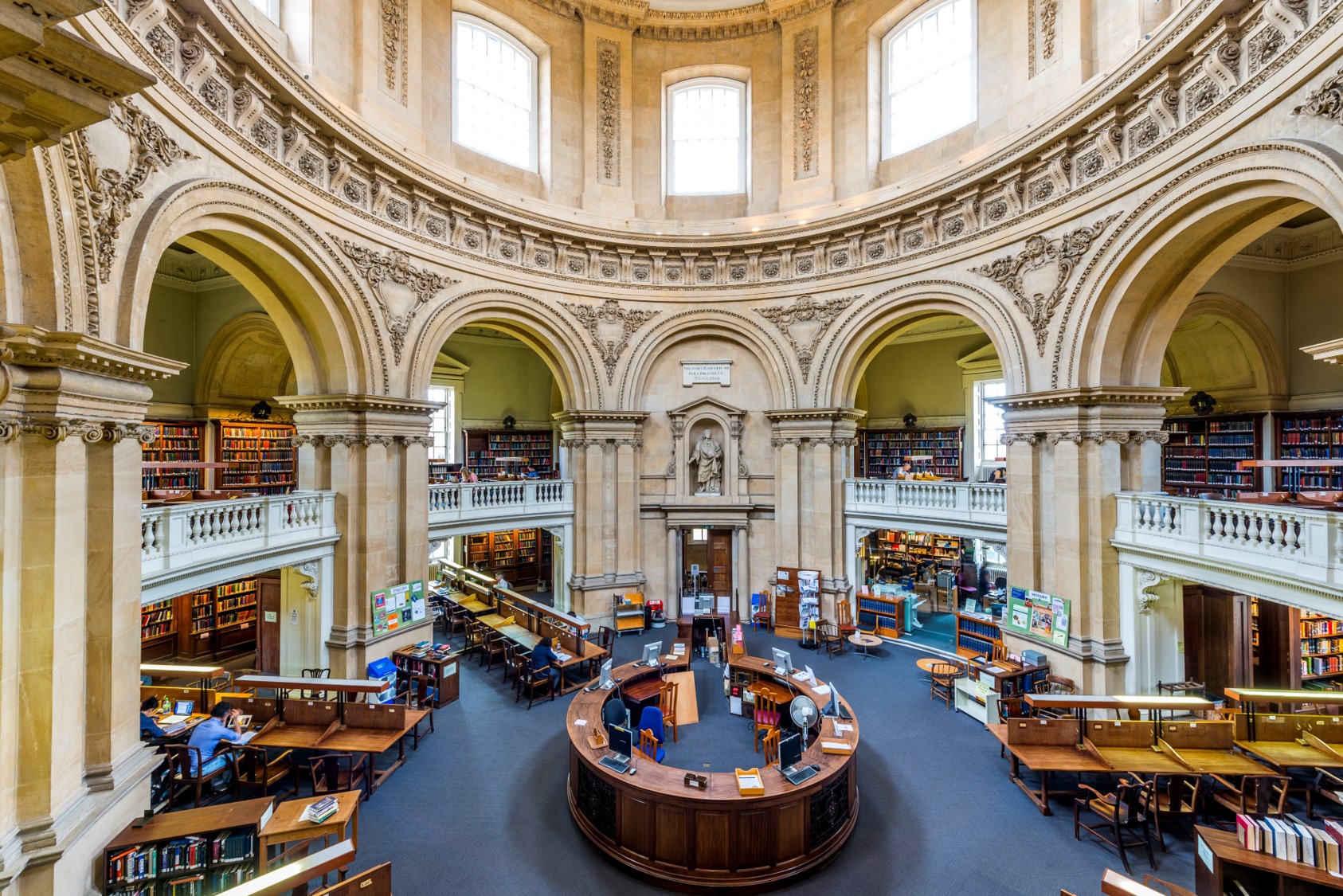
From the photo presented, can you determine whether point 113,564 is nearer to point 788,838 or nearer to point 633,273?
point 788,838

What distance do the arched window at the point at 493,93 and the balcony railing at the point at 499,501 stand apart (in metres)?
7.52

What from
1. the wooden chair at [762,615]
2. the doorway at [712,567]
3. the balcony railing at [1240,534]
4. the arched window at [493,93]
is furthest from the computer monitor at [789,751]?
the arched window at [493,93]

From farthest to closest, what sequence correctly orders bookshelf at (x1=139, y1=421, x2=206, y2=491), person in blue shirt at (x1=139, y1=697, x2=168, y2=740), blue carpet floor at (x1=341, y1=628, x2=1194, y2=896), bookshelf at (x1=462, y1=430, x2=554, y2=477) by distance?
bookshelf at (x1=462, y1=430, x2=554, y2=477) < bookshelf at (x1=139, y1=421, x2=206, y2=491) < person in blue shirt at (x1=139, y1=697, x2=168, y2=740) < blue carpet floor at (x1=341, y1=628, x2=1194, y2=896)

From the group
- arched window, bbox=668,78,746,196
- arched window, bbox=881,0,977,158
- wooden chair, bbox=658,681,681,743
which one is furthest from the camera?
arched window, bbox=668,78,746,196

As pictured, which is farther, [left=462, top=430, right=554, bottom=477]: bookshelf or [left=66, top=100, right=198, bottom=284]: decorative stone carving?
[left=462, top=430, right=554, bottom=477]: bookshelf

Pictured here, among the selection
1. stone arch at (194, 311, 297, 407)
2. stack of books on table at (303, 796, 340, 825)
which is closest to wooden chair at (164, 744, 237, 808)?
stack of books on table at (303, 796, 340, 825)

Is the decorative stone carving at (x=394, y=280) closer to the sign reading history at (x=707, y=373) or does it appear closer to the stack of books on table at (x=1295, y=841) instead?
the sign reading history at (x=707, y=373)

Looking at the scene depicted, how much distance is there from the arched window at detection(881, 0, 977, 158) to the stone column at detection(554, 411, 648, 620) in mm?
8903

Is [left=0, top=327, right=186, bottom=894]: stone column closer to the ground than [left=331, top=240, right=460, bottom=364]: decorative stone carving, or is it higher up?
closer to the ground

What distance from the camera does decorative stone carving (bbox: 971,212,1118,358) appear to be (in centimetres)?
948

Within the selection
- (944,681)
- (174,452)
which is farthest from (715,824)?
(174,452)

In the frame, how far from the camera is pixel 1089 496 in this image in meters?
9.52

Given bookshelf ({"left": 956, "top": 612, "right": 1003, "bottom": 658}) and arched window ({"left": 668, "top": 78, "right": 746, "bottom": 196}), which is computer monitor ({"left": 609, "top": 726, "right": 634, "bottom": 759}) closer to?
bookshelf ({"left": 956, "top": 612, "right": 1003, "bottom": 658})

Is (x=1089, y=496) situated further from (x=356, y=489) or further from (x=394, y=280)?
(x=394, y=280)
